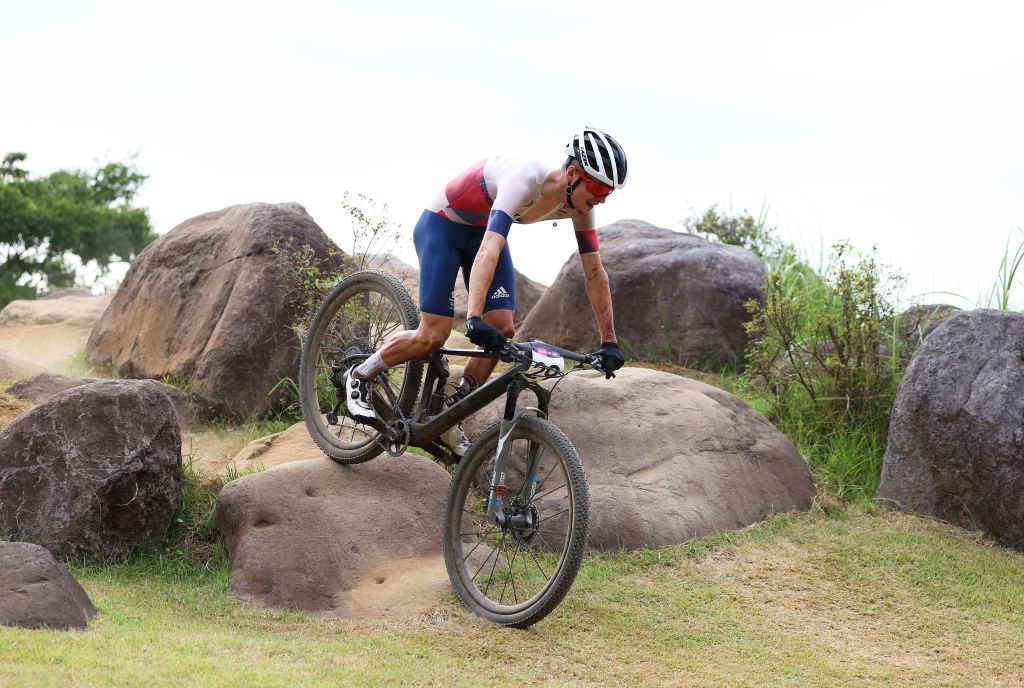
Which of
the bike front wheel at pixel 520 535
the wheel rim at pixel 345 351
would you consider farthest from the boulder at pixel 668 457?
the wheel rim at pixel 345 351

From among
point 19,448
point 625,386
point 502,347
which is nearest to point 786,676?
point 502,347

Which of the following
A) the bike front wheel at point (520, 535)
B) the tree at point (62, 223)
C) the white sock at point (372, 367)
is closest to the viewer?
the bike front wheel at point (520, 535)

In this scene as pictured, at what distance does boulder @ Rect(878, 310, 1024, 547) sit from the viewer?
311 inches

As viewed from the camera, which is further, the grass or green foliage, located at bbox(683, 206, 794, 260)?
green foliage, located at bbox(683, 206, 794, 260)

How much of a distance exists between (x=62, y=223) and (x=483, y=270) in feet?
60.3

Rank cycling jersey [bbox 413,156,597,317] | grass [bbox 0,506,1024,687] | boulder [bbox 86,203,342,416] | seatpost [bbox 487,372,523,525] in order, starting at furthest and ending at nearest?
1. boulder [bbox 86,203,342,416]
2. cycling jersey [bbox 413,156,597,317]
3. seatpost [bbox 487,372,523,525]
4. grass [bbox 0,506,1024,687]

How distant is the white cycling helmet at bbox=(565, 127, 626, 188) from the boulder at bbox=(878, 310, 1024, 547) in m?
3.70

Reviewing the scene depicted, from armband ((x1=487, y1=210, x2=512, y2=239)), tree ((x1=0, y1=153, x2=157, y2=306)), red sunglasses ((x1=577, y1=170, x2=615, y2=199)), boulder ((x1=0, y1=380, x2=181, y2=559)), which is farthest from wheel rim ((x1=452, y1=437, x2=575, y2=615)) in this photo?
tree ((x1=0, y1=153, x2=157, y2=306))

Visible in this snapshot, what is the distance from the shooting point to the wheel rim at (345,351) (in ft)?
24.1

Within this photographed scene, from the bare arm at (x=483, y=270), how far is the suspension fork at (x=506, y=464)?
516mm

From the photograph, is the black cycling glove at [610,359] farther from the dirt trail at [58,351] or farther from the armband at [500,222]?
the dirt trail at [58,351]

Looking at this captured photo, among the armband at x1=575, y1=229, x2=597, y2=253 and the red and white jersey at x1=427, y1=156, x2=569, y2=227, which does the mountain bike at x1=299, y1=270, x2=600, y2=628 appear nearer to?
the armband at x1=575, y1=229, x2=597, y2=253

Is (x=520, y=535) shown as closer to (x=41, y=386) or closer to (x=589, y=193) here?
(x=589, y=193)

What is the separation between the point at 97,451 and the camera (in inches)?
279
